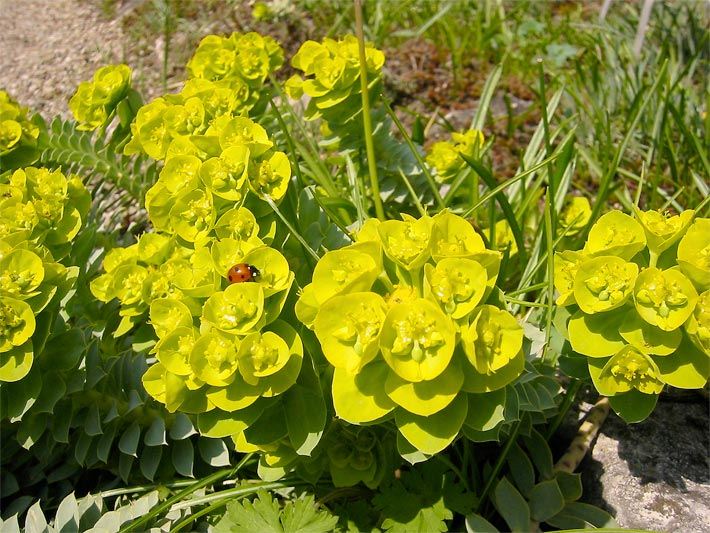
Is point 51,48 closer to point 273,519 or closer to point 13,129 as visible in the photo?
point 13,129

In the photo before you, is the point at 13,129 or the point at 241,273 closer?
the point at 241,273

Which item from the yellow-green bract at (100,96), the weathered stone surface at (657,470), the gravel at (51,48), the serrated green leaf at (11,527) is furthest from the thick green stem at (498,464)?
the gravel at (51,48)

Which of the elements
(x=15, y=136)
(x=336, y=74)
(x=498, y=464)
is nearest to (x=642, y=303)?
(x=498, y=464)

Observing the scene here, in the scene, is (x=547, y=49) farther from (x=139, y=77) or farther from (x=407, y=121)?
(x=139, y=77)

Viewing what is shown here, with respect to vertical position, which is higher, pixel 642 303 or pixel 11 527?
pixel 642 303

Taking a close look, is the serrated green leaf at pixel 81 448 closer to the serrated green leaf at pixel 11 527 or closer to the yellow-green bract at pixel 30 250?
the serrated green leaf at pixel 11 527

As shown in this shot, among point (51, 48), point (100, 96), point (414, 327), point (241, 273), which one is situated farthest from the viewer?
point (51, 48)

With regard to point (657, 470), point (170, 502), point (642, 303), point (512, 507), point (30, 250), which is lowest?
point (657, 470)
